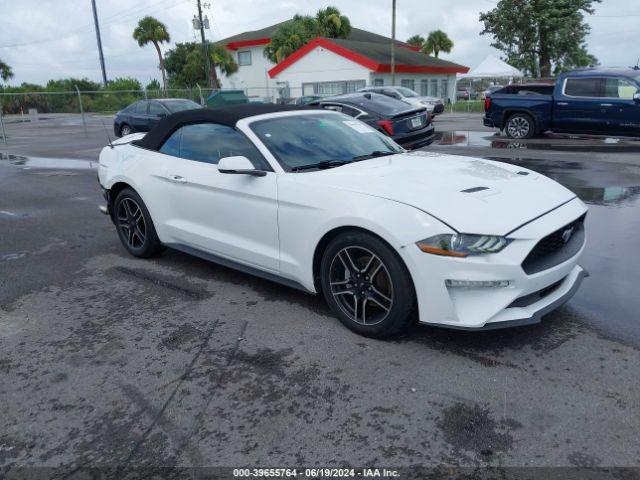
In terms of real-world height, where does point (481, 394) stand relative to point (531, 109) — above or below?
below

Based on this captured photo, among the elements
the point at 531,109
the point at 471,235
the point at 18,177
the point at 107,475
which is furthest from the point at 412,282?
the point at 531,109

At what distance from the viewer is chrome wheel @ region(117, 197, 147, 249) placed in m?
5.54

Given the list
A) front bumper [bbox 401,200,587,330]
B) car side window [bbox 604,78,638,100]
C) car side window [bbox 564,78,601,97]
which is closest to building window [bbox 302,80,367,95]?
car side window [bbox 564,78,601,97]

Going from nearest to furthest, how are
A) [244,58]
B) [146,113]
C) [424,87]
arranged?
[146,113], [424,87], [244,58]

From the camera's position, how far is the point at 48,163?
47.9ft

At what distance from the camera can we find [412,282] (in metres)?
3.43

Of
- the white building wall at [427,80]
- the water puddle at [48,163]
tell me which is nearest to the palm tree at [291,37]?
the white building wall at [427,80]

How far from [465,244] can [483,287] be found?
278mm

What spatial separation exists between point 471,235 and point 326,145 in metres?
1.74

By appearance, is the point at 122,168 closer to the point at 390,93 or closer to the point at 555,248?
the point at 555,248

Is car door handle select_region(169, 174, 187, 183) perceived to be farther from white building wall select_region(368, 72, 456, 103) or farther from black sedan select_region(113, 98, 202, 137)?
white building wall select_region(368, 72, 456, 103)

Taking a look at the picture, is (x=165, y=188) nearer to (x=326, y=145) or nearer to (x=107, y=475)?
(x=326, y=145)

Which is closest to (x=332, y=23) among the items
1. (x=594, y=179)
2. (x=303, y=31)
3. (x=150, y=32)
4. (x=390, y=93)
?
(x=303, y=31)

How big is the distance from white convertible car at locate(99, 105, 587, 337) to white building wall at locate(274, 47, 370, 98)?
35482 mm
